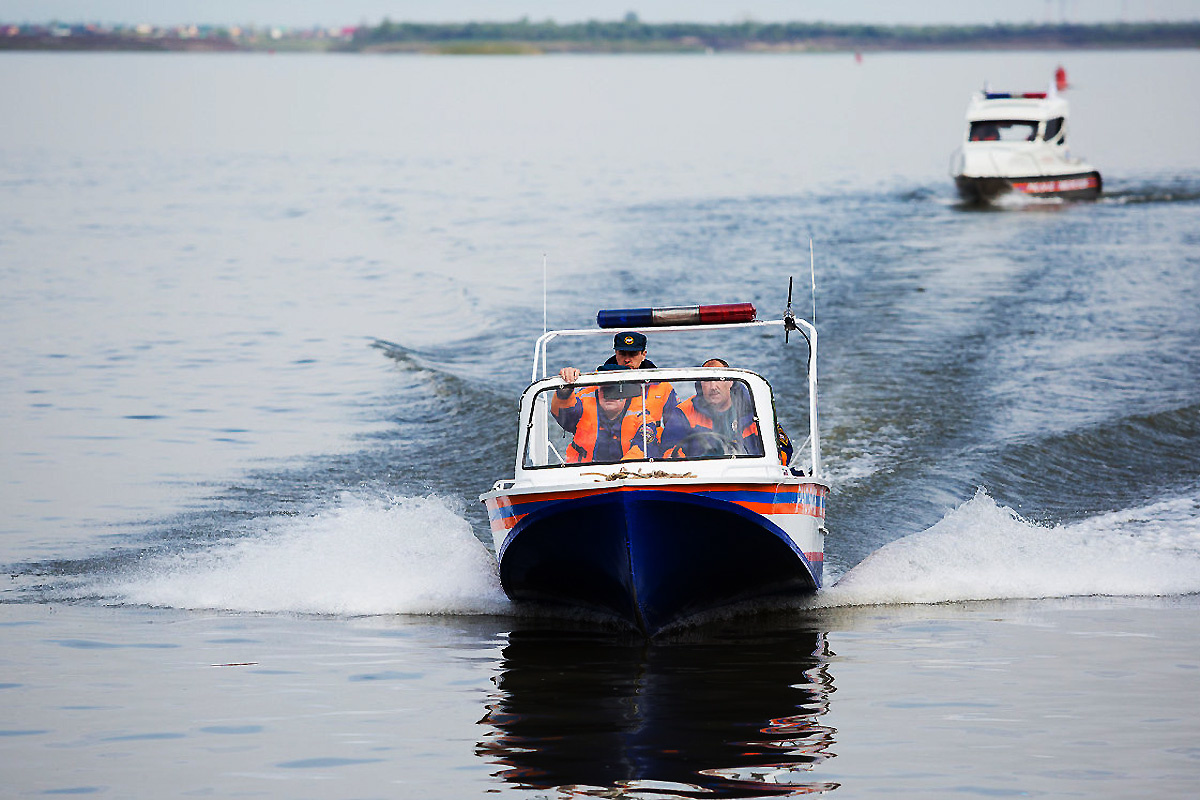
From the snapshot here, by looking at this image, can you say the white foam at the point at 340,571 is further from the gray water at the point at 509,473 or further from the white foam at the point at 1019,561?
the white foam at the point at 1019,561

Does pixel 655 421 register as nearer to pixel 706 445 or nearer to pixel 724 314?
pixel 706 445

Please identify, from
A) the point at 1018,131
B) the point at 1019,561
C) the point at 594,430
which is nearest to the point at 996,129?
the point at 1018,131

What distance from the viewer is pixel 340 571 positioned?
13516 mm

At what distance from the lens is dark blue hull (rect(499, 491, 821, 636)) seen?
1090 centimetres

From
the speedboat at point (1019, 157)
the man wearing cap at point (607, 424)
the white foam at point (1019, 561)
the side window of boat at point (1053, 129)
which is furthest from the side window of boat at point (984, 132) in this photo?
the man wearing cap at point (607, 424)

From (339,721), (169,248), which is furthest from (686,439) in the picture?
(169,248)

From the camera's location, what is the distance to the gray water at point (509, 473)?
30.2 feet

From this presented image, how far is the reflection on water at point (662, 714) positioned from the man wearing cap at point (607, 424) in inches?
50.1

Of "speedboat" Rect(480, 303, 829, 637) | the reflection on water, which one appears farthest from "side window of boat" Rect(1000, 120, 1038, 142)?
Result: the reflection on water

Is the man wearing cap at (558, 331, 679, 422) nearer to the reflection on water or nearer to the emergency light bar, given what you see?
the emergency light bar

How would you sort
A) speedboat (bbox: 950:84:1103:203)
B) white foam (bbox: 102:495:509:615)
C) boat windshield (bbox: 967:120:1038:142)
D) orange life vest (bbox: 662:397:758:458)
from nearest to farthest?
orange life vest (bbox: 662:397:758:458), white foam (bbox: 102:495:509:615), speedboat (bbox: 950:84:1103:203), boat windshield (bbox: 967:120:1038:142)

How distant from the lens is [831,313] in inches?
988

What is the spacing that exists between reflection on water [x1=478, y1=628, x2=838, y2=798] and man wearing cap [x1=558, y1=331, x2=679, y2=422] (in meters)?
1.61

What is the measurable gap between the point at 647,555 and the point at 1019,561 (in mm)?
4115
